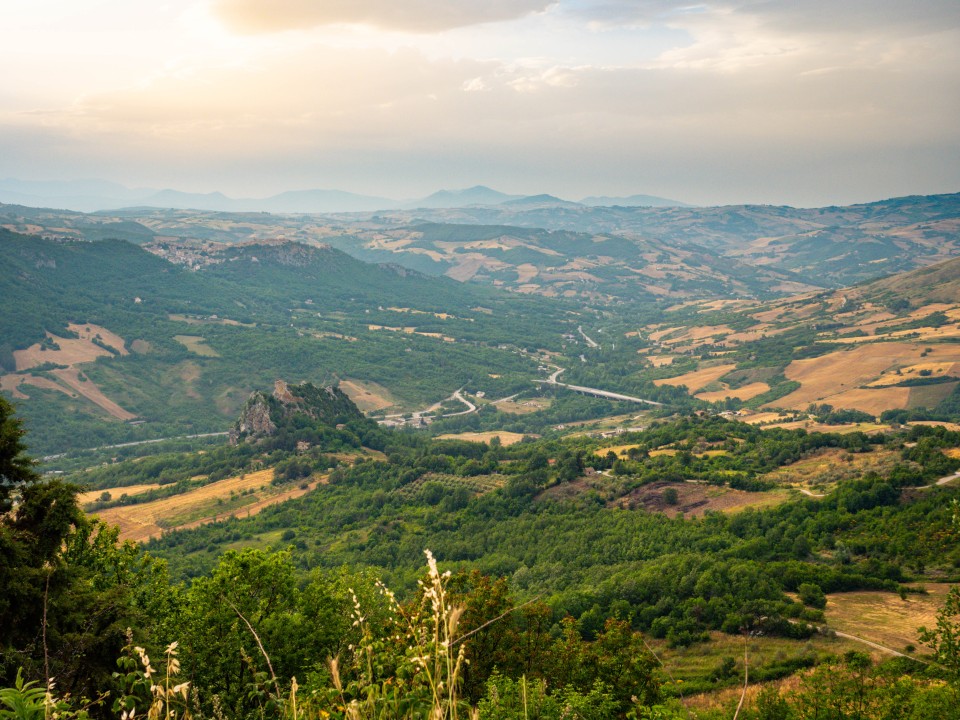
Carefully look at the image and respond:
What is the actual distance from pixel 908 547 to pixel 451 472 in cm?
7291

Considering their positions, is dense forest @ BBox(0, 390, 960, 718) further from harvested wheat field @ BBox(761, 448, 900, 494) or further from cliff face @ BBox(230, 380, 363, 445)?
cliff face @ BBox(230, 380, 363, 445)

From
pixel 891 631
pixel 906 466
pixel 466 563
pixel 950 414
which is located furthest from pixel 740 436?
pixel 950 414

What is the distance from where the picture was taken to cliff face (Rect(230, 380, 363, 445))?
458ft

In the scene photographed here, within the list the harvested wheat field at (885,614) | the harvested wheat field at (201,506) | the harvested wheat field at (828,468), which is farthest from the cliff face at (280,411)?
the harvested wheat field at (885,614)

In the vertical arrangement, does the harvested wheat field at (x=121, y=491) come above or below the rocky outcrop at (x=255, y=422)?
below

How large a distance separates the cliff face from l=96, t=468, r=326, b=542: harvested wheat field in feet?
56.9

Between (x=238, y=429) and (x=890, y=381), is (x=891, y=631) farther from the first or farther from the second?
(x=890, y=381)

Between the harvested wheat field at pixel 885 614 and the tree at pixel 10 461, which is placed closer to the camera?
the tree at pixel 10 461

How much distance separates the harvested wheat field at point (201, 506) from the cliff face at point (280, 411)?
17333 millimetres

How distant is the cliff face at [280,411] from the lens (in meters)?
140

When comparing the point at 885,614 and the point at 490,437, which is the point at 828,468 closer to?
the point at 885,614

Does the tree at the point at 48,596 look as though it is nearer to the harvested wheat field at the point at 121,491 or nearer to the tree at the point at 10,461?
the tree at the point at 10,461

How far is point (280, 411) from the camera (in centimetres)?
14062

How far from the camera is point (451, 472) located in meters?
119
